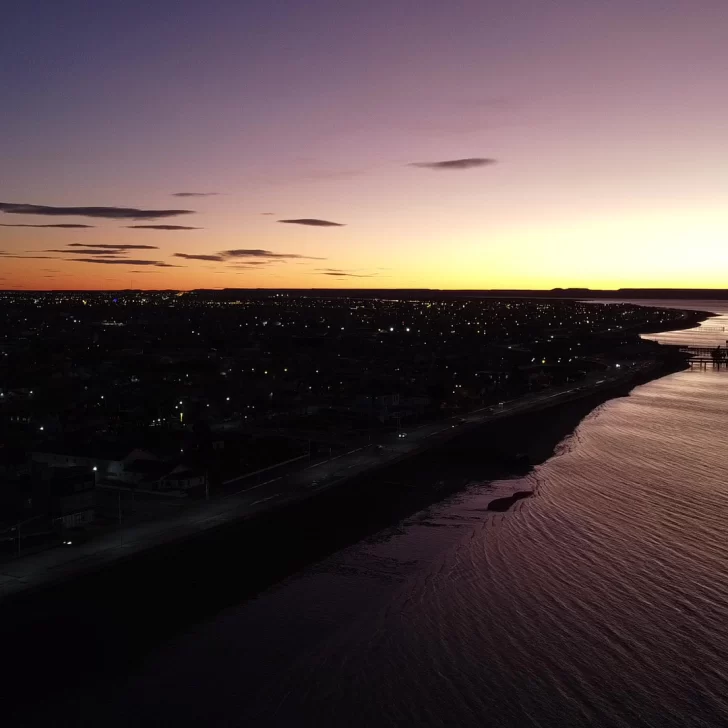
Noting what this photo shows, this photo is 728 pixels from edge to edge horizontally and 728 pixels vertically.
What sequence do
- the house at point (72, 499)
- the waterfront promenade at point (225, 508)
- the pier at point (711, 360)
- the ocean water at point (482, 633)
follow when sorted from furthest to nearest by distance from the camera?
the pier at point (711, 360)
the house at point (72, 499)
the waterfront promenade at point (225, 508)
the ocean water at point (482, 633)

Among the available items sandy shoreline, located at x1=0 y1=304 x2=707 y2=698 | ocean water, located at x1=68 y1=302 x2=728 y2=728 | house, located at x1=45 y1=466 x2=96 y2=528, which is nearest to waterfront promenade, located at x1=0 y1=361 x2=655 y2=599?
sandy shoreline, located at x1=0 y1=304 x2=707 y2=698

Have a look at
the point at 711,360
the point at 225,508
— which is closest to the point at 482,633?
the point at 225,508

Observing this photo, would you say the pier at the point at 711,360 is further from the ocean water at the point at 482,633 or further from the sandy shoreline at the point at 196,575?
the ocean water at the point at 482,633

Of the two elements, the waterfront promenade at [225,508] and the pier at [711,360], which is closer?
the waterfront promenade at [225,508]

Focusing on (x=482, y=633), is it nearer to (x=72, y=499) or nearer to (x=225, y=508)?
(x=225, y=508)

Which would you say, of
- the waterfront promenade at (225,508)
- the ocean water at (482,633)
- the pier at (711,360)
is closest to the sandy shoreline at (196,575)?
the waterfront promenade at (225,508)

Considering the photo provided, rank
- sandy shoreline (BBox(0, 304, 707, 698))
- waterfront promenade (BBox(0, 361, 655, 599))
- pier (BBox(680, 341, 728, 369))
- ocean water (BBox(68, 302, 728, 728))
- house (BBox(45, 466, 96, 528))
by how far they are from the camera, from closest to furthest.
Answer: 1. ocean water (BBox(68, 302, 728, 728))
2. sandy shoreline (BBox(0, 304, 707, 698))
3. waterfront promenade (BBox(0, 361, 655, 599))
4. house (BBox(45, 466, 96, 528))
5. pier (BBox(680, 341, 728, 369))

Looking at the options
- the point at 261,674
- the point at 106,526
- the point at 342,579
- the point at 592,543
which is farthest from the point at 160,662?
the point at 592,543

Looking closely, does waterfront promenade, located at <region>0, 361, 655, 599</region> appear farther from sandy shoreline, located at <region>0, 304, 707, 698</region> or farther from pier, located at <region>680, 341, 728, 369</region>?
pier, located at <region>680, 341, 728, 369</region>
